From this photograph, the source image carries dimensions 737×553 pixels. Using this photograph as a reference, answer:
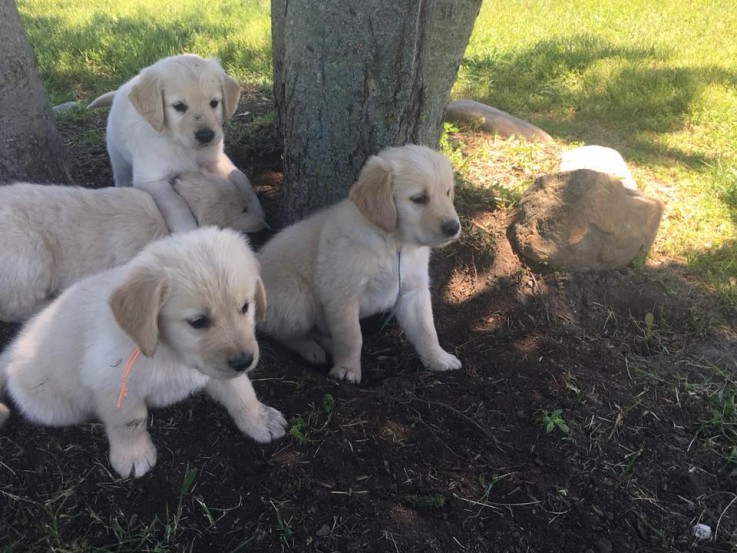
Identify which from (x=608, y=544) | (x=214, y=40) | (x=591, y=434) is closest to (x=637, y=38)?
(x=214, y=40)

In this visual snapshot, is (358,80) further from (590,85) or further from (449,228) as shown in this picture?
(590,85)

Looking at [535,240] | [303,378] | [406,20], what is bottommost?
[303,378]

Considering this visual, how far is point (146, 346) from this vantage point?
7.69 ft

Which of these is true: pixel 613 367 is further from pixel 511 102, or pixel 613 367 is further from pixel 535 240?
pixel 511 102

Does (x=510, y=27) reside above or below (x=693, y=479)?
above

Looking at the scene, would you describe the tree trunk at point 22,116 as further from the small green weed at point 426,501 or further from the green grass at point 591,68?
the small green weed at point 426,501

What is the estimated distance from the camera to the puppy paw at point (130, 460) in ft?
9.00

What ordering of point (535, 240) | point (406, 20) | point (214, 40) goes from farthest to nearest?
point (214, 40) < point (535, 240) < point (406, 20)

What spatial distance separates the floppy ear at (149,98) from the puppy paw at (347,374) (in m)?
2.20

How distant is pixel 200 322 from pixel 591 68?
7.10m

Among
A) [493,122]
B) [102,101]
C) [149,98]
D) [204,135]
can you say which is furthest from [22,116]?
[493,122]

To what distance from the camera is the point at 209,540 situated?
8.17ft

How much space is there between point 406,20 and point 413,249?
4.27 feet

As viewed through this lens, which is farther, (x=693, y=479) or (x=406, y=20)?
(x=406, y=20)
